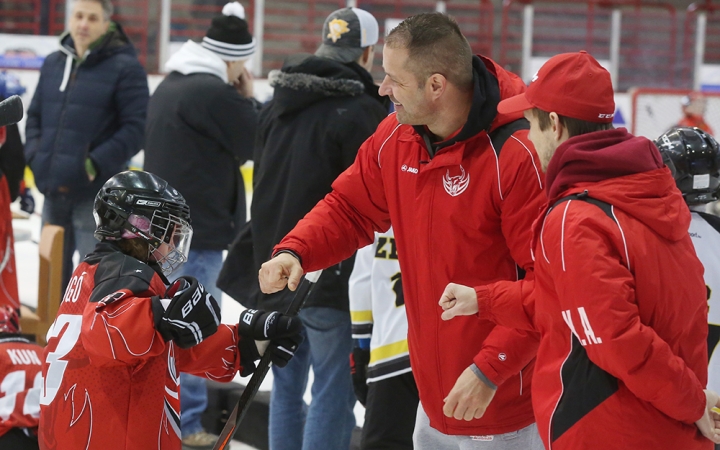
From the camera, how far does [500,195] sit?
6.22 ft

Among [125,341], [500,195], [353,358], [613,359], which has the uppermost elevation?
[500,195]

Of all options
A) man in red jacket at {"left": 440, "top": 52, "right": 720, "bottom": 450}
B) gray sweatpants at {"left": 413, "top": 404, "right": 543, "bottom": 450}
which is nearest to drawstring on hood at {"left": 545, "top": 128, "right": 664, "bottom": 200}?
man in red jacket at {"left": 440, "top": 52, "right": 720, "bottom": 450}

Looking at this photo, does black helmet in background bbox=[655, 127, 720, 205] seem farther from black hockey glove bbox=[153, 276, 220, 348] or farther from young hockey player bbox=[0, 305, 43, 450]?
young hockey player bbox=[0, 305, 43, 450]

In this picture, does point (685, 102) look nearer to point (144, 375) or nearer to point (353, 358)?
point (353, 358)

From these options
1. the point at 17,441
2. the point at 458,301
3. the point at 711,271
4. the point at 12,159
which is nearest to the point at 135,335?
the point at 458,301

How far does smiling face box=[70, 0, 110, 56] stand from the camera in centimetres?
431

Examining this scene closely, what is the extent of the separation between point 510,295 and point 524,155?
30 centimetres

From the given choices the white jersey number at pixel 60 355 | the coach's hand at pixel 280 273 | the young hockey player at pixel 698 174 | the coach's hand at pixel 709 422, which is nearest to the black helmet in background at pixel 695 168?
the young hockey player at pixel 698 174

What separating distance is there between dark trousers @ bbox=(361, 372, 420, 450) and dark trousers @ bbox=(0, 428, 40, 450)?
94 cm

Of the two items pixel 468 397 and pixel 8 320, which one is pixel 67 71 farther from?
pixel 468 397

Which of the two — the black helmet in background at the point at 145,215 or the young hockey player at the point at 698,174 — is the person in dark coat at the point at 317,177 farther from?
the young hockey player at the point at 698,174

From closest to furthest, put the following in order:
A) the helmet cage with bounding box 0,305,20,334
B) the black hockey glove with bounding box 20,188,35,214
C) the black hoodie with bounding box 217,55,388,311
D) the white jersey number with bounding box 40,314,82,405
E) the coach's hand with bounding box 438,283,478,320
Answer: the coach's hand with bounding box 438,283,478,320 < the white jersey number with bounding box 40,314,82,405 < the black hoodie with bounding box 217,55,388,311 < the helmet cage with bounding box 0,305,20,334 < the black hockey glove with bounding box 20,188,35,214

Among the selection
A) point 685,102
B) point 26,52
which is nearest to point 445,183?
point 685,102

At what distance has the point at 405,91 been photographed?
1.98 meters
